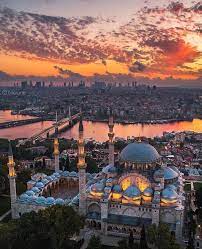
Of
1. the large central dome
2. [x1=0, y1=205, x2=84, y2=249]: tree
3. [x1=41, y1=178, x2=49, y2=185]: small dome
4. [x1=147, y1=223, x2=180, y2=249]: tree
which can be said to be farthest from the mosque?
[x1=0, y1=205, x2=84, y2=249]: tree

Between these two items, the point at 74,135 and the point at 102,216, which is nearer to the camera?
the point at 102,216

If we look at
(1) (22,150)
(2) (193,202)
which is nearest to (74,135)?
(1) (22,150)

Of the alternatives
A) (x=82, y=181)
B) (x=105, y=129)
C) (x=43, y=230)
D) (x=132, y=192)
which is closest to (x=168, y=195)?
(x=132, y=192)

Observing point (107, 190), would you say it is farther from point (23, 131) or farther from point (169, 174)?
point (23, 131)

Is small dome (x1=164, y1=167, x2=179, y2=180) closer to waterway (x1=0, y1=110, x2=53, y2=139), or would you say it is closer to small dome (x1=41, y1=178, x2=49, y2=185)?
small dome (x1=41, y1=178, x2=49, y2=185)

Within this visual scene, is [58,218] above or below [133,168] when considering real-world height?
below

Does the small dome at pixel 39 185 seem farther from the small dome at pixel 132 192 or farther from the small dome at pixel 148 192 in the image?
the small dome at pixel 148 192

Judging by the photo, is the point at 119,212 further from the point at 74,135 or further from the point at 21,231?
the point at 74,135
